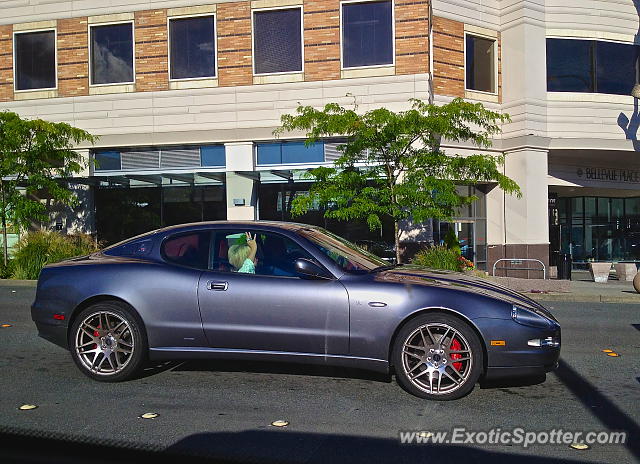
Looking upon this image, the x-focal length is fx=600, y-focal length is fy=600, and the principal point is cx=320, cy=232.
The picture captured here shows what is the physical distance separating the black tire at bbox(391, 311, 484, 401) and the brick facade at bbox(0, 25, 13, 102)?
59.9 feet

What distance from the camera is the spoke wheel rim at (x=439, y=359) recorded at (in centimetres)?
494

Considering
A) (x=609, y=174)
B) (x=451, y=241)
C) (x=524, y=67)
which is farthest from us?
(x=609, y=174)

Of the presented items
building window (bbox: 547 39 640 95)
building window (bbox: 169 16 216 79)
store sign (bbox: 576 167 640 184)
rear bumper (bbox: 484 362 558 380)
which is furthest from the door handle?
store sign (bbox: 576 167 640 184)

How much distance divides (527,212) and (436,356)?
1545cm

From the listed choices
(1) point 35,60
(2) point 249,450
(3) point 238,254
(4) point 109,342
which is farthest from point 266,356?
(1) point 35,60

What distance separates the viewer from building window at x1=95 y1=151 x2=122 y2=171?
1872cm

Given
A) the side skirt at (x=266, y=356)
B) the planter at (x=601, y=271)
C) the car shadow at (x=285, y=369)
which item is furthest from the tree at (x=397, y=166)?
the side skirt at (x=266, y=356)

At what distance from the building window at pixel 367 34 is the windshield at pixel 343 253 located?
469 inches

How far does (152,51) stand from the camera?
59.6 feet

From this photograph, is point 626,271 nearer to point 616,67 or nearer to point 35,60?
point 616,67

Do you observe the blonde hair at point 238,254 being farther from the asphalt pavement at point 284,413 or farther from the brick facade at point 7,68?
the brick facade at point 7,68

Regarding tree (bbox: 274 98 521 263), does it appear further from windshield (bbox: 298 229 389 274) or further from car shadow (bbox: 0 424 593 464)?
car shadow (bbox: 0 424 593 464)

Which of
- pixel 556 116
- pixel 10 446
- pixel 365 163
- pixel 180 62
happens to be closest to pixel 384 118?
pixel 365 163

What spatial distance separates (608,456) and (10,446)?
388cm
